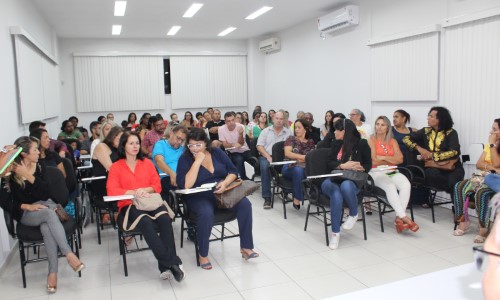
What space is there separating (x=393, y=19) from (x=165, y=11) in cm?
418

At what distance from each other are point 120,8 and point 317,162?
16.6 ft

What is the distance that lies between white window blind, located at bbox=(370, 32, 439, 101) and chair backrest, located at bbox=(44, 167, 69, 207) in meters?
4.87

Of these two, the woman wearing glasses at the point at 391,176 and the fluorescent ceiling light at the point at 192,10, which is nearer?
the woman wearing glasses at the point at 391,176

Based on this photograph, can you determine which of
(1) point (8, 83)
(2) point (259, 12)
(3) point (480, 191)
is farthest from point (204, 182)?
(2) point (259, 12)

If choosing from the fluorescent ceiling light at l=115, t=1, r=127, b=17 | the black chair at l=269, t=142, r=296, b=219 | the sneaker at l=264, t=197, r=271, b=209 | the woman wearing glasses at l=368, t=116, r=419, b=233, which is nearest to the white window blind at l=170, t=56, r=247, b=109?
the fluorescent ceiling light at l=115, t=1, r=127, b=17

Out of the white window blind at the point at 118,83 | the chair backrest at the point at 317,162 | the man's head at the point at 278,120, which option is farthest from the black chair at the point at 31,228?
the white window blind at the point at 118,83

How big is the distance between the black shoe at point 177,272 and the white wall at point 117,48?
865 cm

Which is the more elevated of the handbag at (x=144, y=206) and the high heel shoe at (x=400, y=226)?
the handbag at (x=144, y=206)

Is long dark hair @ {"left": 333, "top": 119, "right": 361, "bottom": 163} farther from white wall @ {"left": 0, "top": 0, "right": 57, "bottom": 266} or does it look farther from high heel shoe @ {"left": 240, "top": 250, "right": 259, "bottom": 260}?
white wall @ {"left": 0, "top": 0, "right": 57, "bottom": 266}

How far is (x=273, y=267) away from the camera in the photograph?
12.2 feet

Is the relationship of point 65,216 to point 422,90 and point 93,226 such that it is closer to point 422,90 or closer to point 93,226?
point 93,226

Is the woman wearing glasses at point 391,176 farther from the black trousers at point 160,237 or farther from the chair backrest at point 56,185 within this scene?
the chair backrest at point 56,185

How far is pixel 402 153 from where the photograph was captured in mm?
5383

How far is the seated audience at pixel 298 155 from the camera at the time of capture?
5234mm
